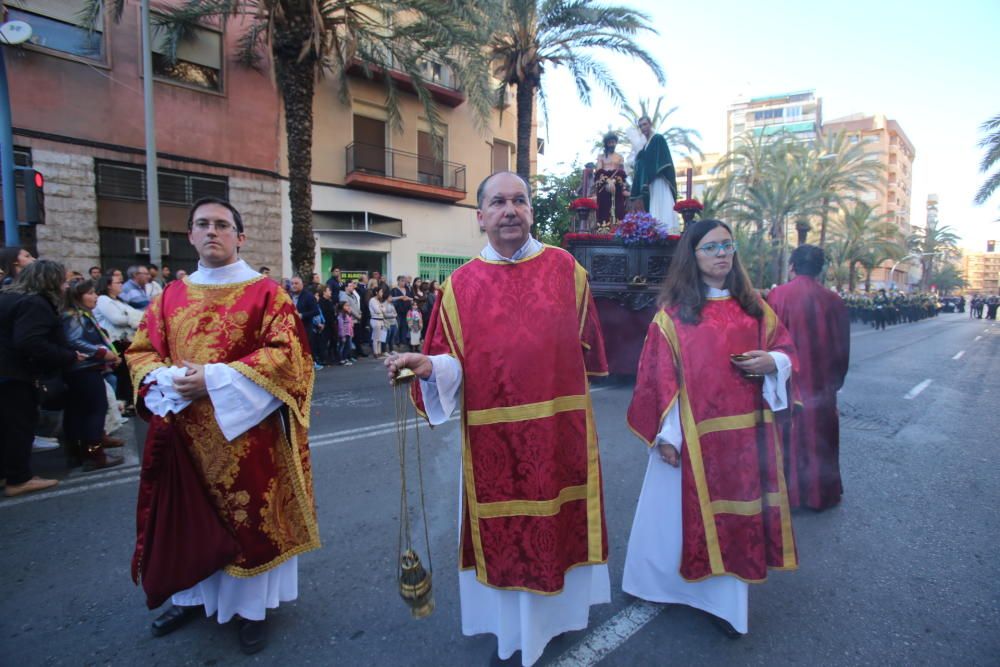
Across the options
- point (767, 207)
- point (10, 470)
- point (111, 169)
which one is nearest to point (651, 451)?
point (10, 470)

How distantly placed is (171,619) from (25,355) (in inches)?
111

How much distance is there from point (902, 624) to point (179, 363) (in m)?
3.52

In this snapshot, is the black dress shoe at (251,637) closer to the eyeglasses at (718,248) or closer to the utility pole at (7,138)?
the eyeglasses at (718,248)

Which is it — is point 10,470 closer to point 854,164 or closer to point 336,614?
point 336,614

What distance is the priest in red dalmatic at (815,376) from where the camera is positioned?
12.9ft

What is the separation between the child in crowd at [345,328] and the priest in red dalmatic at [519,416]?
955cm

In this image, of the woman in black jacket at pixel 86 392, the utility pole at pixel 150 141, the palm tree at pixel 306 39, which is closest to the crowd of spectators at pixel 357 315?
the palm tree at pixel 306 39

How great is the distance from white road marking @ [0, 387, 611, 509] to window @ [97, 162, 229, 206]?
11.3 meters

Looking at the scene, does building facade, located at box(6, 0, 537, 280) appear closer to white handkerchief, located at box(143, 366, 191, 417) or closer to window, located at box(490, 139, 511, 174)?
window, located at box(490, 139, 511, 174)

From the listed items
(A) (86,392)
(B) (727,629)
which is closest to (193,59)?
(A) (86,392)

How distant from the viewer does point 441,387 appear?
2174 millimetres

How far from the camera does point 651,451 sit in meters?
2.69

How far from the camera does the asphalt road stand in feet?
7.91

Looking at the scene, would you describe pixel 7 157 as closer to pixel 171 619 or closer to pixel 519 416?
pixel 171 619
